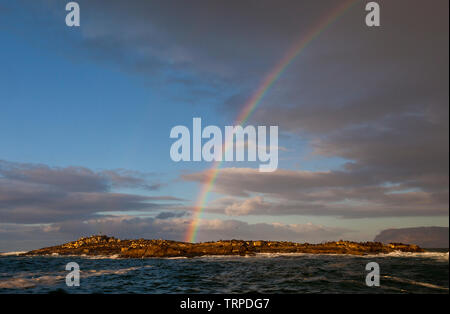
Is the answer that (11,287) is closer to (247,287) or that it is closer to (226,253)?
(247,287)

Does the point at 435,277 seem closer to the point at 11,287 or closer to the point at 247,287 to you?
the point at 247,287

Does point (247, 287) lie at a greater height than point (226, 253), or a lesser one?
greater

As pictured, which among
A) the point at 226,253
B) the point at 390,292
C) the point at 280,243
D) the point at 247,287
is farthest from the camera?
the point at 280,243
